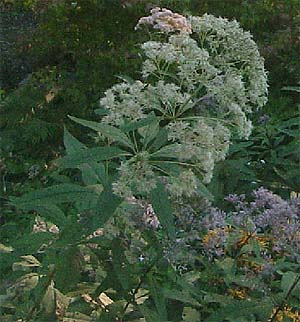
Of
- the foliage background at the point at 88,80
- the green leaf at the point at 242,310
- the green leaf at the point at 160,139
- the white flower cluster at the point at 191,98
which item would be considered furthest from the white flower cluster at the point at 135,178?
the foliage background at the point at 88,80

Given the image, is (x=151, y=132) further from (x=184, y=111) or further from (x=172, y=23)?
(x=172, y=23)

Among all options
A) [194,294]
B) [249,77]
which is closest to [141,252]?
[194,294]

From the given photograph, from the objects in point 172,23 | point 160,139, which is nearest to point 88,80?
point 172,23

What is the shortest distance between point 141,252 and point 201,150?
405 mm

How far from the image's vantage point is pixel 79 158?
235 cm

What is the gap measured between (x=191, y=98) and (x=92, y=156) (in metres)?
0.44

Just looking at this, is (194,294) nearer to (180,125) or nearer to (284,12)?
(180,125)

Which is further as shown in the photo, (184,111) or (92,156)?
(184,111)

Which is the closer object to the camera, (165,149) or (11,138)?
(165,149)

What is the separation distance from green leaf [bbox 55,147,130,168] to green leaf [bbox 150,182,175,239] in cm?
15

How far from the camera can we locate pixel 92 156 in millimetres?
2344

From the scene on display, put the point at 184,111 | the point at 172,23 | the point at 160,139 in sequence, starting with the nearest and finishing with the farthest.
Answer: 1. the point at 160,139
2. the point at 184,111
3. the point at 172,23

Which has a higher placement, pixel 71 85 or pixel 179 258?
pixel 179 258

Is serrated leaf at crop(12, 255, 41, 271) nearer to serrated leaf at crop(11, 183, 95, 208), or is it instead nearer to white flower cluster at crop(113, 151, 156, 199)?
serrated leaf at crop(11, 183, 95, 208)
